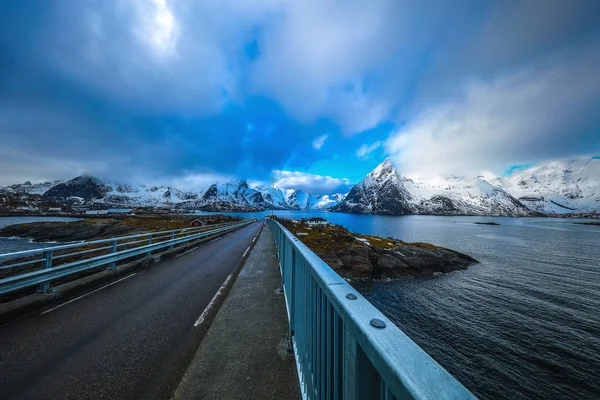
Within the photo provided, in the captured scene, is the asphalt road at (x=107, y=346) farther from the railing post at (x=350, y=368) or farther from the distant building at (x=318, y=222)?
the distant building at (x=318, y=222)

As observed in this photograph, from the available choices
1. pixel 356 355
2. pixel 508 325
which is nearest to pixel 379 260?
pixel 508 325

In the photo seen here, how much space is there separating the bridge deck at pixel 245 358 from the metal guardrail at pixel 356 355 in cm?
47

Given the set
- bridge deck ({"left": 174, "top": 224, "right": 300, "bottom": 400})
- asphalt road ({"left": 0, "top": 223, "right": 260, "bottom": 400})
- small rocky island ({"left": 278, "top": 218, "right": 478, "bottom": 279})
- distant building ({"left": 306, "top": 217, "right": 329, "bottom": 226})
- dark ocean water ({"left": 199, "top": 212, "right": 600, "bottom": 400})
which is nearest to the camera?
bridge deck ({"left": 174, "top": 224, "right": 300, "bottom": 400})

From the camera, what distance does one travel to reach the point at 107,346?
4336 mm

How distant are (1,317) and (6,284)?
901 mm

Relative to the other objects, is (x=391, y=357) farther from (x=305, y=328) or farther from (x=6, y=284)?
(x=6, y=284)

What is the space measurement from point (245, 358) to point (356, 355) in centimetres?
320

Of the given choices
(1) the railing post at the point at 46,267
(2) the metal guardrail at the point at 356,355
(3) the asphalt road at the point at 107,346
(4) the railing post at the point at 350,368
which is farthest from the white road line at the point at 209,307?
(4) the railing post at the point at 350,368

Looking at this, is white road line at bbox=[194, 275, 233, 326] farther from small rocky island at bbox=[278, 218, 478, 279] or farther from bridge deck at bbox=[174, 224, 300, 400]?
small rocky island at bbox=[278, 218, 478, 279]

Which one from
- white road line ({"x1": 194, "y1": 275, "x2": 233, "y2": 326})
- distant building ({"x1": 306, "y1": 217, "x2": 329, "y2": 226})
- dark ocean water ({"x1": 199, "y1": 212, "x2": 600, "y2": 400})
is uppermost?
white road line ({"x1": 194, "y1": 275, "x2": 233, "y2": 326})

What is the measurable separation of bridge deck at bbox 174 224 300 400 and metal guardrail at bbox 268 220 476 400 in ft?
1.53

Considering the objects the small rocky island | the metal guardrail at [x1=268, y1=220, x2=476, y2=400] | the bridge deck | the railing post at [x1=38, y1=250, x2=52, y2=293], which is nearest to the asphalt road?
the bridge deck

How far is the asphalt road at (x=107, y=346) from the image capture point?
11.2ft

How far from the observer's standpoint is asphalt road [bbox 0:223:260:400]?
3402mm
